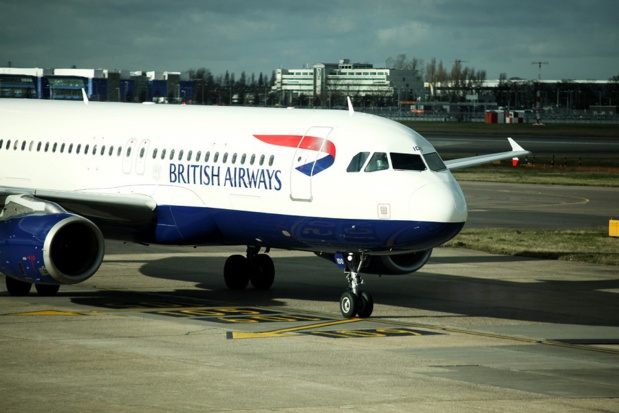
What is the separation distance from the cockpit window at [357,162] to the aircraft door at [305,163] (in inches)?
31.4

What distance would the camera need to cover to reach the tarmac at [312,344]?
1631 centimetres

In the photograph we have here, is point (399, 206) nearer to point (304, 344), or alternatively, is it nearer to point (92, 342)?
point (304, 344)

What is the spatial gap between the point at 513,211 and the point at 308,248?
28.2 metres

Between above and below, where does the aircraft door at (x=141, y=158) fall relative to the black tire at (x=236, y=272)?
above

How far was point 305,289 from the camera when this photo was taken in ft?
94.7

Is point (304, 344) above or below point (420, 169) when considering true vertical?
below

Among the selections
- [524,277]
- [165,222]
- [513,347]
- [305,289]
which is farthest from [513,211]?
[513,347]

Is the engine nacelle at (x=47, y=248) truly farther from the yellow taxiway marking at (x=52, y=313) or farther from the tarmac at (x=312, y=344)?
the tarmac at (x=312, y=344)

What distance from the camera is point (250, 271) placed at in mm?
28922

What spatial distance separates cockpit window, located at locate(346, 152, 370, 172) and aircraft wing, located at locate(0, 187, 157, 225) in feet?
18.5

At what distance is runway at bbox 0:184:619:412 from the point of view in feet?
53.6

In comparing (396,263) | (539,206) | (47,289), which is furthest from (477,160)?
(539,206)

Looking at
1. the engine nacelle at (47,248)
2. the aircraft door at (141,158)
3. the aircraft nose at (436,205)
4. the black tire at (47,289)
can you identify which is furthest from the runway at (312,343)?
the aircraft door at (141,158)

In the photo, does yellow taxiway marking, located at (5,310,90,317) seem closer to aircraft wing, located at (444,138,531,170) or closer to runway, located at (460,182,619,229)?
aircraft wing, located at (444,138,531,170)
